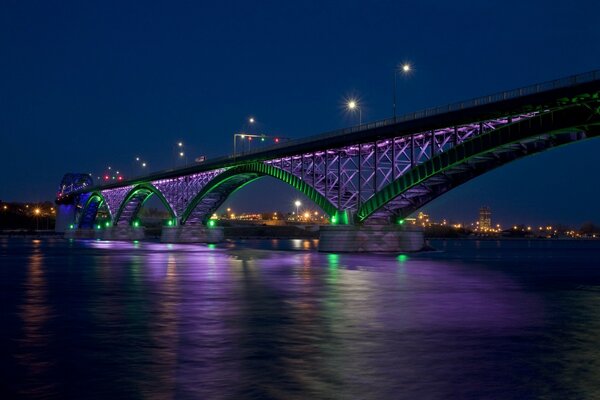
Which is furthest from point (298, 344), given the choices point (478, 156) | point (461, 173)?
point (461, 173)

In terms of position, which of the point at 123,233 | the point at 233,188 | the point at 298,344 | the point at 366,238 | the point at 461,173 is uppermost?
the point at 233,188

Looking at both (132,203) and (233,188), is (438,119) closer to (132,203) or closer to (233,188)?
(233,188)

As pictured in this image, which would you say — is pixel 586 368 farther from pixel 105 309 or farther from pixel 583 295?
pixel 583 295

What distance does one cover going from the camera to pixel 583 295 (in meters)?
28.3

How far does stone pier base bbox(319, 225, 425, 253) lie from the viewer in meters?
73.5

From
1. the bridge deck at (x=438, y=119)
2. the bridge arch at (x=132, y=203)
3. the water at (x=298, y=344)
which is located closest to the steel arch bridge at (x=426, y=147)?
the bridge deck at (x=438, y=119)

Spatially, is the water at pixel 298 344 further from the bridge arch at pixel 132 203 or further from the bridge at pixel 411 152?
the bridge arch at pixel 132 203

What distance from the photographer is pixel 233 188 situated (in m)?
120

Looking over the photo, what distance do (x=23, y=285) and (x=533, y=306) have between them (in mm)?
22474

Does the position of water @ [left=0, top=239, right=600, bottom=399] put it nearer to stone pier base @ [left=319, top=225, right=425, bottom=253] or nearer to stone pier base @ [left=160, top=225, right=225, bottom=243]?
stone pier base @ [left=319, top=225, right=425, bottom=253]

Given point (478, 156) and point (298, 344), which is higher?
point (478, 156)

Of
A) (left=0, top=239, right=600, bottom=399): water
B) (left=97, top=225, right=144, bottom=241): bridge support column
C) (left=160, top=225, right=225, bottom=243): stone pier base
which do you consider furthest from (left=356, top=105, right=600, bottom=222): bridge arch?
(left=97, top=225, right=144, bottom=241): bridge support column

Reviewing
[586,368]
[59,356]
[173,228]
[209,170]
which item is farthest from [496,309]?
[173,228]

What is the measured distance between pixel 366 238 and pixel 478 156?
18.2 meters
